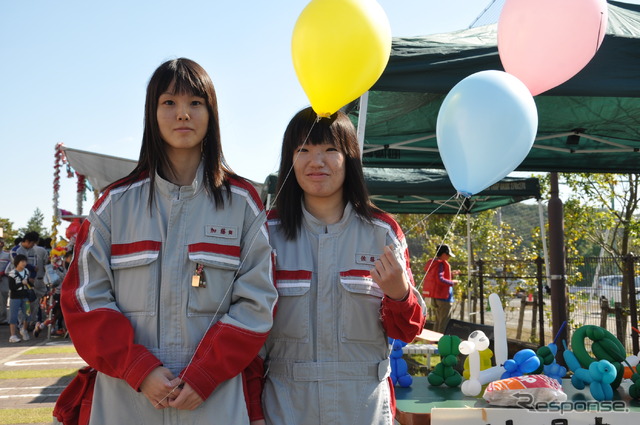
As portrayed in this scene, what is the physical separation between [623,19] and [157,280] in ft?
11.1

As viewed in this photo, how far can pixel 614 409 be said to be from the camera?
2.58 meters

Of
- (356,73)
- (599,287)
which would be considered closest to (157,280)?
(356,73)

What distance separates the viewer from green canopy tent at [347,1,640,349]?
10.2 ft

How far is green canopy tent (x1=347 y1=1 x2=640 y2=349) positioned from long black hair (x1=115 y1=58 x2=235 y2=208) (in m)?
1.31

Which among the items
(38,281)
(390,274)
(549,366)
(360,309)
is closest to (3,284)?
(38,281)

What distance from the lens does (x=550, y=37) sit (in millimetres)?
2832

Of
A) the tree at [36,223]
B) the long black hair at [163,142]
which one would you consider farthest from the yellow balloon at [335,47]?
the tree at [36,223]

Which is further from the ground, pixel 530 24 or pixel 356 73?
pixel 530 24

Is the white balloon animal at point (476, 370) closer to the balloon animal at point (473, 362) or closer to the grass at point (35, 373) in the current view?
the balloon animal at point (473, 362)

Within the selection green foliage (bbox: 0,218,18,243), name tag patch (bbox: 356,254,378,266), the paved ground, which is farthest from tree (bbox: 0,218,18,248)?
name tag patch (bbox: 356,254,378,266)

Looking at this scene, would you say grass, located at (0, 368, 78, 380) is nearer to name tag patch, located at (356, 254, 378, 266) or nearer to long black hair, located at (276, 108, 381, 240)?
long black hair, located at (276, 108, 381, 240)

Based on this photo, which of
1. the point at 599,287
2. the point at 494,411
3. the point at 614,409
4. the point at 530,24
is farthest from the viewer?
the point at 599,287

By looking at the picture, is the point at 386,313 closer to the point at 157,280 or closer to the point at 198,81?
the point at 157,280

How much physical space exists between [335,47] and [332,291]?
911mm
